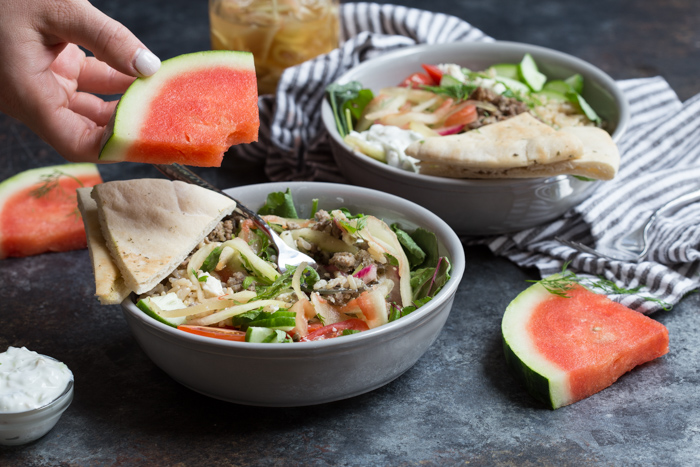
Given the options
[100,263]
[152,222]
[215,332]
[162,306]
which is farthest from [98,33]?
[215,332]

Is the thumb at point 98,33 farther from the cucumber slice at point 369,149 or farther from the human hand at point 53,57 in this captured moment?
the cucumber slice at point 369,149

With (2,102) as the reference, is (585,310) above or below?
below

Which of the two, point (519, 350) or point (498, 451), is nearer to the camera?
point (498, 451)

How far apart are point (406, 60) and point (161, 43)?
2205mm

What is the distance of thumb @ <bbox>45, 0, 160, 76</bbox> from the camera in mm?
2480

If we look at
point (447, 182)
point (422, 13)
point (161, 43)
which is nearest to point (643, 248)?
point (447, 182)

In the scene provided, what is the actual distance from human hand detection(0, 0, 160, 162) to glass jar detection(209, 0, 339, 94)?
152 centimetres

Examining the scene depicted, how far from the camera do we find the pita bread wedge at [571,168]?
3164 millimetres

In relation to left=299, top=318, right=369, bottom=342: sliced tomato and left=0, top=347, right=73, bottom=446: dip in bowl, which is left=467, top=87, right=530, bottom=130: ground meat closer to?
left=299, top=318, right=369, bottom=342: sliced tomato

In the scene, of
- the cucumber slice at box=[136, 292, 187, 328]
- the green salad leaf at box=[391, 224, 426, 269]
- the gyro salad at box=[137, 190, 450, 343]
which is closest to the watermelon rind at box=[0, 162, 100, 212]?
the gyro salad at box=[137, 190, 450, 343]

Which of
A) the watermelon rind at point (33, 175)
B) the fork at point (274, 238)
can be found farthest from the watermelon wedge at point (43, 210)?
the fork at point (274, 238)

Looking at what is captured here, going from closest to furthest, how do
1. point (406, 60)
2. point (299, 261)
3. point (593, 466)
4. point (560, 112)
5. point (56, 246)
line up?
1. point (593, 466)
2. point (299, 261)
3. point (56, 246)
4. point (560, 112)
5. point (406, 60)

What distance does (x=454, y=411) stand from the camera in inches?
101

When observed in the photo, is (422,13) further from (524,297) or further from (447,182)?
(524,297)
